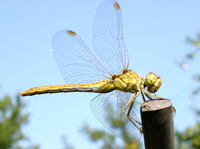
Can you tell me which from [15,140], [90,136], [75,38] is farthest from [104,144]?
[75,38]

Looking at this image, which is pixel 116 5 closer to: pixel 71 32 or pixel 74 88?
pixel 71 32

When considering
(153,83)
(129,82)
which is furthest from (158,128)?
(129,82)

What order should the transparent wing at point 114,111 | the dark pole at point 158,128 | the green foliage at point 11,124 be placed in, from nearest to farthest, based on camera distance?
the dark pole at point 158,128, the transparent wing at point 114,111, the green foliage at point 11,124

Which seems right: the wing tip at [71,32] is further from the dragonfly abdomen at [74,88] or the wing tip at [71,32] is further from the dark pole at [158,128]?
the dark pole at [158,128]

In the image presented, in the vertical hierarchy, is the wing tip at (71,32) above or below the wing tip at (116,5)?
below

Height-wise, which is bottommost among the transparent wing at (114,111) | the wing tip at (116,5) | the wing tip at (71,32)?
the transparent wing at (114,111)

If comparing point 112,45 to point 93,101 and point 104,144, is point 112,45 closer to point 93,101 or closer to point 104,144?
point 93,101

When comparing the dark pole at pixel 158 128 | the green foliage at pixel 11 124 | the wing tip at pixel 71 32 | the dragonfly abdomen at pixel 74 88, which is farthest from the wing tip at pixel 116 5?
the green foliage at pixel 11 124
